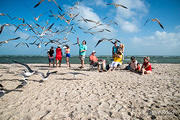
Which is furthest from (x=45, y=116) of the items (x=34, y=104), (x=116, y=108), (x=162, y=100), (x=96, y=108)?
(x=162, y=100)

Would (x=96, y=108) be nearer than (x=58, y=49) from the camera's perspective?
Yes

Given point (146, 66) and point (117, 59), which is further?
point (117, 59)

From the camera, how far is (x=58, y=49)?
9.66 meters

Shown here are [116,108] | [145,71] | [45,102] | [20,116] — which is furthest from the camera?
[145,71]

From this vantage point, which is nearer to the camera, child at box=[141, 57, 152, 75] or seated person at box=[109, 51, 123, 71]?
child at box=[141, 57, 152, 75]

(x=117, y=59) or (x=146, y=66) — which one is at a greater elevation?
(x=117, y=59)

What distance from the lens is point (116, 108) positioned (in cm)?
261

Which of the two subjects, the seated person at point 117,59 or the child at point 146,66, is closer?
the child at point 146,66

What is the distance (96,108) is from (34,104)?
1.78m

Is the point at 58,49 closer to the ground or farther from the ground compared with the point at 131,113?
farther from the ground

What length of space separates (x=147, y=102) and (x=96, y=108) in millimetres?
1446

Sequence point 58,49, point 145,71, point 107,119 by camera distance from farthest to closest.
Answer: point 58,49, point 145,71, point 107,119

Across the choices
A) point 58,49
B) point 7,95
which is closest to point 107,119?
point 7,95

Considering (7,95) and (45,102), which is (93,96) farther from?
(7,95)
